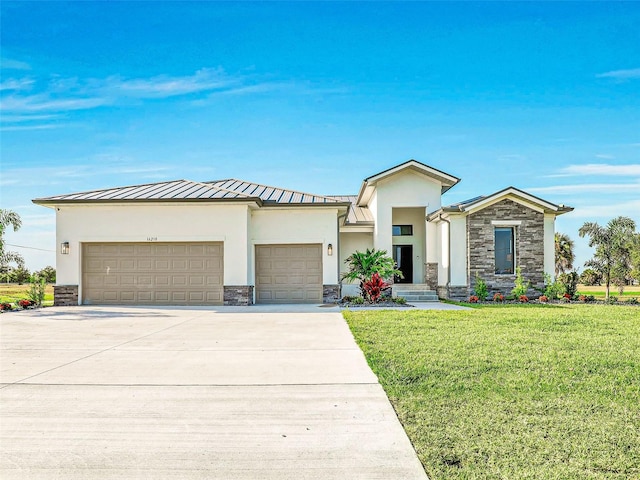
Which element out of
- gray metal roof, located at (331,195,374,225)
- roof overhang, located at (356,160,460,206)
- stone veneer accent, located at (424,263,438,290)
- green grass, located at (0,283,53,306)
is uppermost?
roof overhang, located at (356,160,460,206)

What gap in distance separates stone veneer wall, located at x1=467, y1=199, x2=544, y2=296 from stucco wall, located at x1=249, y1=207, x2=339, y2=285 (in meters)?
5.67

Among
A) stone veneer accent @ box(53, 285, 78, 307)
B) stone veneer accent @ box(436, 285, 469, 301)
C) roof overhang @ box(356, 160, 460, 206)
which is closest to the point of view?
stone veneer accent @ box(53, 285, 78, 307)

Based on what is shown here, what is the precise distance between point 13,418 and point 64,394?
30.0 inches

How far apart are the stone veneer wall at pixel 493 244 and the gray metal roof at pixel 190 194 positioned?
19.5 feet

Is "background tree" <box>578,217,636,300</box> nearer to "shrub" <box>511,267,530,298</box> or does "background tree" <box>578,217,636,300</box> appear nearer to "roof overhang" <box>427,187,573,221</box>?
"roof overhang" <box>427,187,573,221</box>

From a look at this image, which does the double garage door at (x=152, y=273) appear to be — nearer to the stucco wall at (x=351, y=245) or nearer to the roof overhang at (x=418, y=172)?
the stucco wall at (x=351, y=245)

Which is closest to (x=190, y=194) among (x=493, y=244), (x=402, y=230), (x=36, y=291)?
(x=36, y=291)

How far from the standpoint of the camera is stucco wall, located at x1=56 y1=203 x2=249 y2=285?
16.2 m

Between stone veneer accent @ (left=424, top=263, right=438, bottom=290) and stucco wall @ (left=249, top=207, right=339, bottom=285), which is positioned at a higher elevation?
stucco wall @ (left=249, top=207, right=339, bottom=285)

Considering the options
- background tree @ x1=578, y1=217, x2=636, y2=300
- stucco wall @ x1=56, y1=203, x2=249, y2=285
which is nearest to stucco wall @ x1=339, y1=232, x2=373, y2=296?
stucco wall @ x1=56, y1=203, x2=249, y2=285

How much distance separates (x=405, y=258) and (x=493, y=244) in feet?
16.6

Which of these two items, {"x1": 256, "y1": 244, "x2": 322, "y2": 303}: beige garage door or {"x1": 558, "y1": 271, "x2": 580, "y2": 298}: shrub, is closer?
{"x1": 256, "y1": 244, "x2": 322, "y2": 303}: beige garage door

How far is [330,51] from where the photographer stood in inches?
583

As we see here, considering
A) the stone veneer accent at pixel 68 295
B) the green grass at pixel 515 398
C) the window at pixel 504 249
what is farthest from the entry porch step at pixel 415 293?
the stone veneer accent at pixel 68 295
